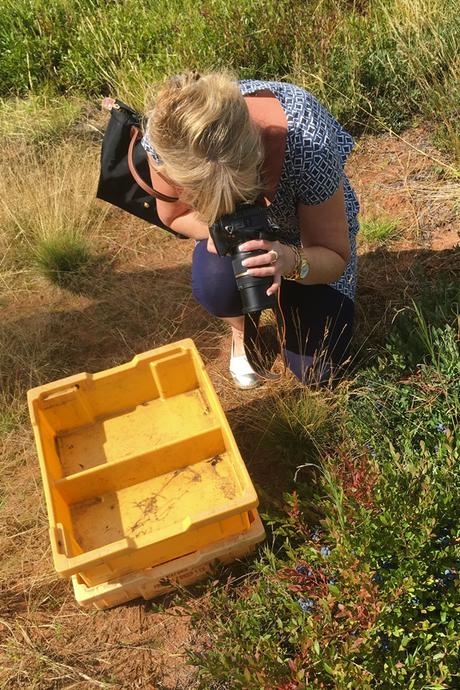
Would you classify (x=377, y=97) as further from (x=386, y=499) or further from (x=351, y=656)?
(x=351, y=656)

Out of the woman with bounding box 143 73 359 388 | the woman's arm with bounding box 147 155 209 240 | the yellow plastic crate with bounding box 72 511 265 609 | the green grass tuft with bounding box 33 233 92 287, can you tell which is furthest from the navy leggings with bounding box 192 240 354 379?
the green grass tuft with bounding box 33 233 92 287

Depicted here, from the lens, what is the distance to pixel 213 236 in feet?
6.25

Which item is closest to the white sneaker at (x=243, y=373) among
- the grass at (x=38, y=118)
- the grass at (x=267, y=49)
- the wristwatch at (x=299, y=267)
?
the wristwatch at (x=299, y=267)

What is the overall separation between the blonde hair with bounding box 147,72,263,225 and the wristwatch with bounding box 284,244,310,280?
310 millimetres

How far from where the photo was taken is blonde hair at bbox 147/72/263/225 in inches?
66.0

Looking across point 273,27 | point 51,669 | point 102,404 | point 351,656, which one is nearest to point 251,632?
point 351,656

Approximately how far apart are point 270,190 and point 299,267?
285mm

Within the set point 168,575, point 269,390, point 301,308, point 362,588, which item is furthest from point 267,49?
point 362,588

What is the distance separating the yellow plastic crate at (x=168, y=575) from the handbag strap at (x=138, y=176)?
1.13 meters

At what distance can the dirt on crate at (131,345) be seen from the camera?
2070 millimetres

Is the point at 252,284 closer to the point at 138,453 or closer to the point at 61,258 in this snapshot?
the point at 138,453

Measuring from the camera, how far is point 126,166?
95.0 inches

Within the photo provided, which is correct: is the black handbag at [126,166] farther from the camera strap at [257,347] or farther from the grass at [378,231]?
the grass at [378,231]

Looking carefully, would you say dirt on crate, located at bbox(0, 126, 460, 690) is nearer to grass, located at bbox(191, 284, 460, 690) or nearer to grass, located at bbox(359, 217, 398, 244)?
grass, located at bbox(359, 217, 398, 244)
